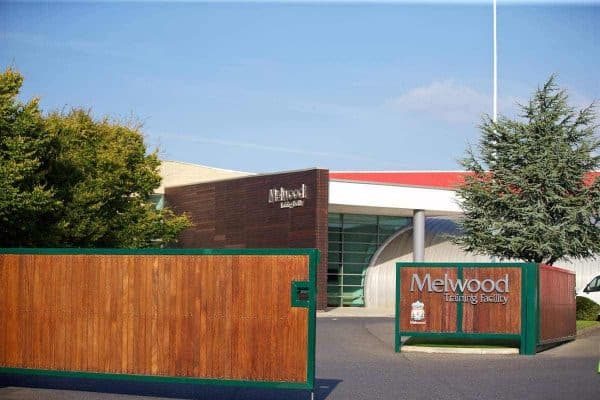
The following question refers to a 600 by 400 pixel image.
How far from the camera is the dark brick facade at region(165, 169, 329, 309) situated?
144 ft

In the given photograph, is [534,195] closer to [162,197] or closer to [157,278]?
[157,278]

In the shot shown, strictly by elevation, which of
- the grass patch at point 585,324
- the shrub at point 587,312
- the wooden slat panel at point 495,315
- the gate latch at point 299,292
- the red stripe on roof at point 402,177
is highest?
the red stripe on roof at point 402,177

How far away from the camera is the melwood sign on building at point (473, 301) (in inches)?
842

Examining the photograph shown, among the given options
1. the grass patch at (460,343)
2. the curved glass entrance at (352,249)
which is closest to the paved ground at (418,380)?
the grass patch at (460,343)

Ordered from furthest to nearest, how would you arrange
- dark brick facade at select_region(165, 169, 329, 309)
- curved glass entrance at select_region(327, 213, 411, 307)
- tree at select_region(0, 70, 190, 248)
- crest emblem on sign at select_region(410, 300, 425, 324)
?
1. curved glass entrance at select_region(327, 213, 411, 307)
2. dark brick facade at select_region(165, 169, 329, 309)
3. tree at select_region(0, 70, 190, 248)
4. crest emblem on sign at select_region(410, 300, 425, 324)

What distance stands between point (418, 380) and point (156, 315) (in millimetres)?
4762

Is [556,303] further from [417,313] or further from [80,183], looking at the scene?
[80,183]

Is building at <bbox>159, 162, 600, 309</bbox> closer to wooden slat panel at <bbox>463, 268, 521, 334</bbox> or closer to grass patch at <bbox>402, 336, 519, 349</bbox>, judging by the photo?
grass patch at <bbox>402, 336, 519, 349</bbox>

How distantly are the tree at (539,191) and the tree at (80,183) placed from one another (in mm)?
15212

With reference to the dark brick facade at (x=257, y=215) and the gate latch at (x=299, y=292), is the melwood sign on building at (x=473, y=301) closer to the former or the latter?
the gate latch at (x=299, y=292)

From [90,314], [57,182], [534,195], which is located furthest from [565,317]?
[57,182]

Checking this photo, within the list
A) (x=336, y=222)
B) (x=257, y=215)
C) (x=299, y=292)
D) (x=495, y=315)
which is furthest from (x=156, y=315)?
(x=336, y=222)

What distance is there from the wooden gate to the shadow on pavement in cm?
63

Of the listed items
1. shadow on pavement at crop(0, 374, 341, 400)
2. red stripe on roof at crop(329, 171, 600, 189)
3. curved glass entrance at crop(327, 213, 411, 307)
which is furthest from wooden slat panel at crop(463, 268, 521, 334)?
red stripe on roof at crop(329, 171, 600, 189)
